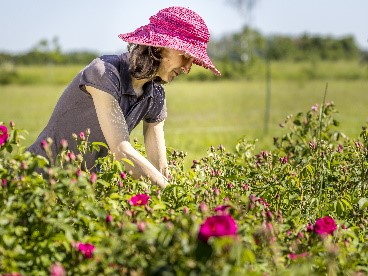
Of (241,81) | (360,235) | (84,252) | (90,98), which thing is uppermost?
(90,98)

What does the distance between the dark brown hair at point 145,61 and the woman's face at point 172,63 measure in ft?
0.09

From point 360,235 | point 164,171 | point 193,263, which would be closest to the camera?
point 193,263

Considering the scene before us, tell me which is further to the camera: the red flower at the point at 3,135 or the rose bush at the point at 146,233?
the red flower at the point at 3,135

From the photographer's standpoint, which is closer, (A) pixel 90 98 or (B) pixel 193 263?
(B) pixel 193 263

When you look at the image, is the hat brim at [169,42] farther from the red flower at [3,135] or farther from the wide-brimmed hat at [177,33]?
the red flower at [3,135]

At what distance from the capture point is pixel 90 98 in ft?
11.5

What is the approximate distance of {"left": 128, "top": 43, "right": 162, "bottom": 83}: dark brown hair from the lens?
3.34 m

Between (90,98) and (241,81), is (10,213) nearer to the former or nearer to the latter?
(90,98)

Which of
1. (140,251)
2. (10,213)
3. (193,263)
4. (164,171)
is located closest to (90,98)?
(164,171)

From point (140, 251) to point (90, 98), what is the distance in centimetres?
159

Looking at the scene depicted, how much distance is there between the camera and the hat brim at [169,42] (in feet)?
10.7

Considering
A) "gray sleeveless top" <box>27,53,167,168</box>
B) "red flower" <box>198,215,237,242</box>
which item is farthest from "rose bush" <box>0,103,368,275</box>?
"gray sleeveless top" <box>27,53,167,168</box>

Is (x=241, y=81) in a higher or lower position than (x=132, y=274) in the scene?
lower

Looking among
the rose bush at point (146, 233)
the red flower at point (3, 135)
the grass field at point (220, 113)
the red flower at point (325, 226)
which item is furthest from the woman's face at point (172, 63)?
the grass field at point (220, 113)
